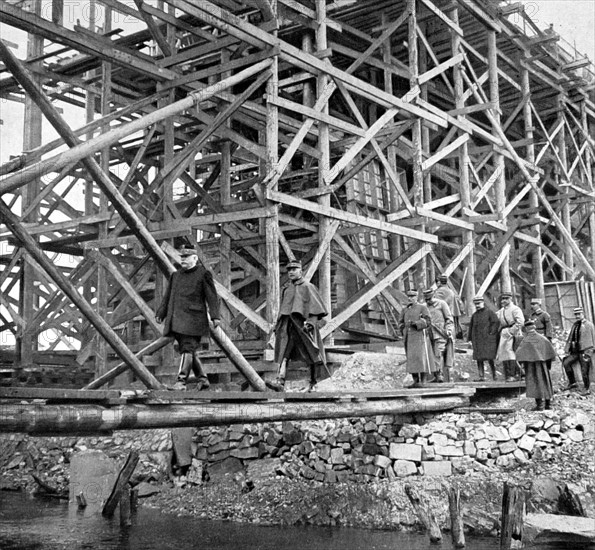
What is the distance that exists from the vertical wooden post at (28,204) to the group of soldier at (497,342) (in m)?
6.66

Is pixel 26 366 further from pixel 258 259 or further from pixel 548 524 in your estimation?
pixel 548 524

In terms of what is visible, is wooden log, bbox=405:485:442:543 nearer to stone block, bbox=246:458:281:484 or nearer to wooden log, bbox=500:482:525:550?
wooden log, bbox=500:482:525:550

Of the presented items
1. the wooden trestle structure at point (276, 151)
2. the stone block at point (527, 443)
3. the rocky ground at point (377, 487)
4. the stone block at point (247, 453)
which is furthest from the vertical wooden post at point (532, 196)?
the stone block at point (247, 453)

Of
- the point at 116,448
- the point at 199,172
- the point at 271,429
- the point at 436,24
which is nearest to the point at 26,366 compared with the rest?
the point at 116,448

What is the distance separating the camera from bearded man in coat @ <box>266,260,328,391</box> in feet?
33.7

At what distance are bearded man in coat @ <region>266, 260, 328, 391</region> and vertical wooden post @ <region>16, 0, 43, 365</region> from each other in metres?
6.17

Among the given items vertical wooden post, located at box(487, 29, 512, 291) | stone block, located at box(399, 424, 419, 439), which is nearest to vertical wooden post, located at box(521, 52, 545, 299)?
vertical wooden post, located at box(487, 29, 512, 291)

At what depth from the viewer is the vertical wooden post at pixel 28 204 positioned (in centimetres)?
1478

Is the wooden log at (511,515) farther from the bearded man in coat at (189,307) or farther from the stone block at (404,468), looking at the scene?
the bearded man in coat at (189,307)

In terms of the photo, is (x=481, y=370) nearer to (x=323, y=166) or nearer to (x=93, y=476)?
(x=323, y=166)

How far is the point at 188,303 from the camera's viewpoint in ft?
28.7

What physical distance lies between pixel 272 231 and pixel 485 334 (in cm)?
409

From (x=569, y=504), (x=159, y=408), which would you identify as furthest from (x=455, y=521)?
(x=159, y=408)

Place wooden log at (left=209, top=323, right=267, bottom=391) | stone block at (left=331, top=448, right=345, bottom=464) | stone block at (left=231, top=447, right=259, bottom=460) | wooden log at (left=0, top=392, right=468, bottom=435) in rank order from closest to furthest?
wooden log at (left=0, top=392, right=468, bottom=435) < wooden log at (left=209, top=323, right=267, bottom=391) < stone block at (left=331, top=448, right=345, bottom=464) < stone block at (left=231, top=447, right=259, bottom=460)
